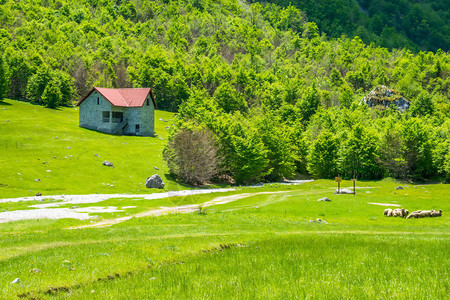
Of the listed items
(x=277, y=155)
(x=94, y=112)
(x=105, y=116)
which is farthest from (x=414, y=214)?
(x=94, y=112)

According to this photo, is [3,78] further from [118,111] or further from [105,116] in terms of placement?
[118,111]

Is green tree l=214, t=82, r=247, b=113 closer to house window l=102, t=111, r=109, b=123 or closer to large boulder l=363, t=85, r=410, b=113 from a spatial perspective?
large boulder l=363, t=85, r=410, b=113

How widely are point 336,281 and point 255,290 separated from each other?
7.74ft

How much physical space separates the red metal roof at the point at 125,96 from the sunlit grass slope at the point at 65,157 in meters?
11.6

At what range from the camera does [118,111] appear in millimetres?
120750

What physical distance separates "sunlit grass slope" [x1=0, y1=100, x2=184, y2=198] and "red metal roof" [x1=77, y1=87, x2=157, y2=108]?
38.2ft

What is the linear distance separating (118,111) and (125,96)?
23.1ft

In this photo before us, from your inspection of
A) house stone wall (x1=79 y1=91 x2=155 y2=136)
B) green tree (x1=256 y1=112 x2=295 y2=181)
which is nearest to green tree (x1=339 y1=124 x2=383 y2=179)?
green tree (x1=256 y1=112 x2=295 y2=181)

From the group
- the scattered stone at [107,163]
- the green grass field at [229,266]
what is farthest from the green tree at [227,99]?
the green grass field at [229,266]

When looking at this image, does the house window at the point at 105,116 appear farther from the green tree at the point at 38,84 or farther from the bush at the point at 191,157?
the bush at the point at 191,157

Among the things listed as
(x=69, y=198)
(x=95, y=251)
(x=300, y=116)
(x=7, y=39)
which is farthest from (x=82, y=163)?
(x=7, y=39)

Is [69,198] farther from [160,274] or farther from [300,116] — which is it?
[300,116]

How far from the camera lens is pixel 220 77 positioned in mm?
199375

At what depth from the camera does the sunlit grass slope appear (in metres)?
67.8
